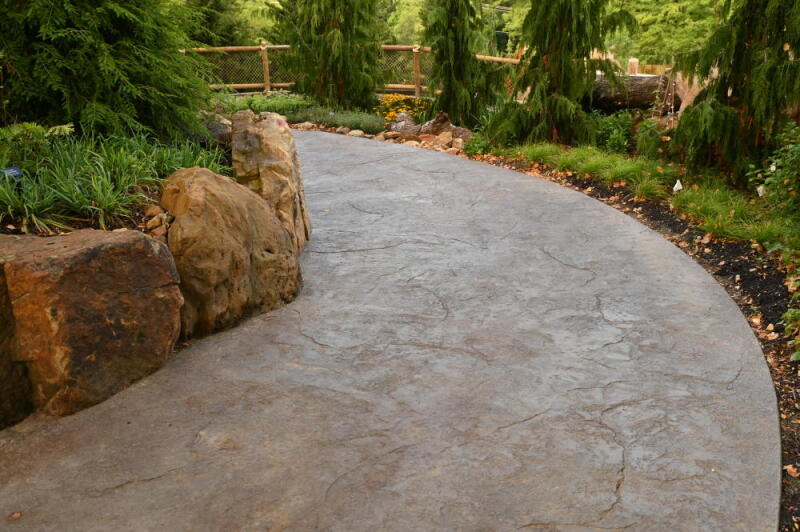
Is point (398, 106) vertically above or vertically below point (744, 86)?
below

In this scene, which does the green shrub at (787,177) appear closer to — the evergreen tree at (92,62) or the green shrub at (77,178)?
the green shrub at (77,178)

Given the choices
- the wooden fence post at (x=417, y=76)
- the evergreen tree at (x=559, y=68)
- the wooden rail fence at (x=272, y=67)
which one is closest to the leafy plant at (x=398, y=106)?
the wooden fence post at (x=417, y=76)

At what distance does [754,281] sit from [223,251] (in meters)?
3.39

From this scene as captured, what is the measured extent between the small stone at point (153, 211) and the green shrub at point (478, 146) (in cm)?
500

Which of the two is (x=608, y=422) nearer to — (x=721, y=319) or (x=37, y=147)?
(x=721, y=319)

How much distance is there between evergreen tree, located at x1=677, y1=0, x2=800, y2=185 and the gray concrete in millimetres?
1821

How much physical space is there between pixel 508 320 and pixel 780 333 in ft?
4.97

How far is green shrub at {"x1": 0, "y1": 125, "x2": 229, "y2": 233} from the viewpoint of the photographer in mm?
3928

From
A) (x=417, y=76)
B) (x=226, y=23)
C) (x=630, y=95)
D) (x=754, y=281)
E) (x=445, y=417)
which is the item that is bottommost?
(x=445, y=417)

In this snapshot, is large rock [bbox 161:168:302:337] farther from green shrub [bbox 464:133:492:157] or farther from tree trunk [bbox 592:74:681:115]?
tree trunk [bbox 592:74:681:115]

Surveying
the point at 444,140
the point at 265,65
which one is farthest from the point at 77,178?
the point at 265,65

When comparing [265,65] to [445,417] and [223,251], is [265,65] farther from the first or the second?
[445,417]

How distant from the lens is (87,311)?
330cm

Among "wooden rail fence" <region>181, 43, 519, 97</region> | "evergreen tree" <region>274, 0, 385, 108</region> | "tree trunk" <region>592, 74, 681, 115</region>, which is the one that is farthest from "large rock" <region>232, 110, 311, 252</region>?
"wooden rail fence" <region>181, 43, 519, 97</region>
